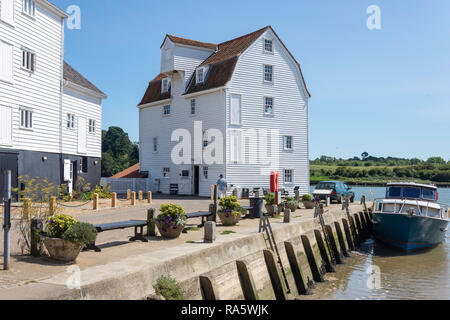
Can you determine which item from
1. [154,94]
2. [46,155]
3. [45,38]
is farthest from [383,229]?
[154,94]

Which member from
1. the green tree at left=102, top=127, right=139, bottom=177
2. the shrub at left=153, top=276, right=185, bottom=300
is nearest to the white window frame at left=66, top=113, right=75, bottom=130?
the shrub at left=153, top=276, right=185, bottom=300

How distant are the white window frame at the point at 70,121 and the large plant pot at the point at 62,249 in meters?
20.3

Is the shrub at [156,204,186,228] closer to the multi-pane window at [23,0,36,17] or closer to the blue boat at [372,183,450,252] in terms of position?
the blue boat at [372,183,450,252]

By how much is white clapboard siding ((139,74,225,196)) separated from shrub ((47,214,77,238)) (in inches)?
904

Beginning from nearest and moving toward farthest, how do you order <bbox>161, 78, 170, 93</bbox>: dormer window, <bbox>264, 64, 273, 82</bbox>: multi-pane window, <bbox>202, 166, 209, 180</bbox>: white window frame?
<bbox>202, 166, 209, 180</bbox>: white window frame → <bbox>264, 64, 273, 82</bbox>: multi-pane window → <bbox>161, 78, 170, 93</bbox>: dormer window

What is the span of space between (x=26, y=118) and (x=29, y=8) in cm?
610

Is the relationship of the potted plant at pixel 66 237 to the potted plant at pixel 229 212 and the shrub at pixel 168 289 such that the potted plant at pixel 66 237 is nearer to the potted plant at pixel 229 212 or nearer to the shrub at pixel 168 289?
the shrub at pixel 168 289

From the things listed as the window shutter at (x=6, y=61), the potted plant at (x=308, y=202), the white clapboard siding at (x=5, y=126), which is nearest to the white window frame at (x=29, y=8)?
the window shutter at (x=6, y=61)

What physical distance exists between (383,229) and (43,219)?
710 inches

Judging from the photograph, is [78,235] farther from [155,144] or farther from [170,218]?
[155,144]

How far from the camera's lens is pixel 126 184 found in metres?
37.2

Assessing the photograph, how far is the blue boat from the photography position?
68.0ft

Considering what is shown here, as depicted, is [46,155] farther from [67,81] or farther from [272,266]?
[272,266]

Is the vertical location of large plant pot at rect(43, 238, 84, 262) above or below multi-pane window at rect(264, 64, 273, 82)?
below
